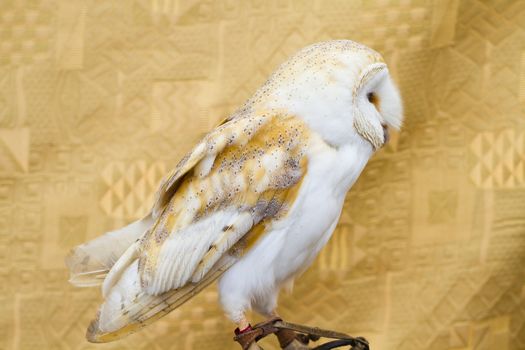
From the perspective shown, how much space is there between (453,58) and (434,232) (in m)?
0.26

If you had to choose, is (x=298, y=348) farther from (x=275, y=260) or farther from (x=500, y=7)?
(x=500, y=7)

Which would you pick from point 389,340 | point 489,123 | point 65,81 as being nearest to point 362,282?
point 389,340

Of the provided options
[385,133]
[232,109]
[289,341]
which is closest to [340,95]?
[385,133]

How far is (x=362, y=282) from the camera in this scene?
1.42 metres

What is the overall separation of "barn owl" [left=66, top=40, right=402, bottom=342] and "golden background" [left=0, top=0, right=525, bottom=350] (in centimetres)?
43

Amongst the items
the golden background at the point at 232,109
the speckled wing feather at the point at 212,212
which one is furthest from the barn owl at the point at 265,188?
the golden background at the point at 232,109

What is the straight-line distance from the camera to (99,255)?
1004 millimetres

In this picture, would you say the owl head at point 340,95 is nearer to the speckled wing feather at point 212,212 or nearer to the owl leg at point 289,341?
the speckled wing feather at point 212,212

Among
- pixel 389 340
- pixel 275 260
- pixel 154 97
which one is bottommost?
pixel 389 340

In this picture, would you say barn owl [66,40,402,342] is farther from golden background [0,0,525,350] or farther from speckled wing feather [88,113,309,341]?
golden background [0,0,525,350]

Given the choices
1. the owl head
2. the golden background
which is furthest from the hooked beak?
the golden background

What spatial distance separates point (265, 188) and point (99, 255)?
219 mm

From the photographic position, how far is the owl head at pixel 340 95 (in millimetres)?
887

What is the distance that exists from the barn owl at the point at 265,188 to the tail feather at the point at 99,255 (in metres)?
0.06
